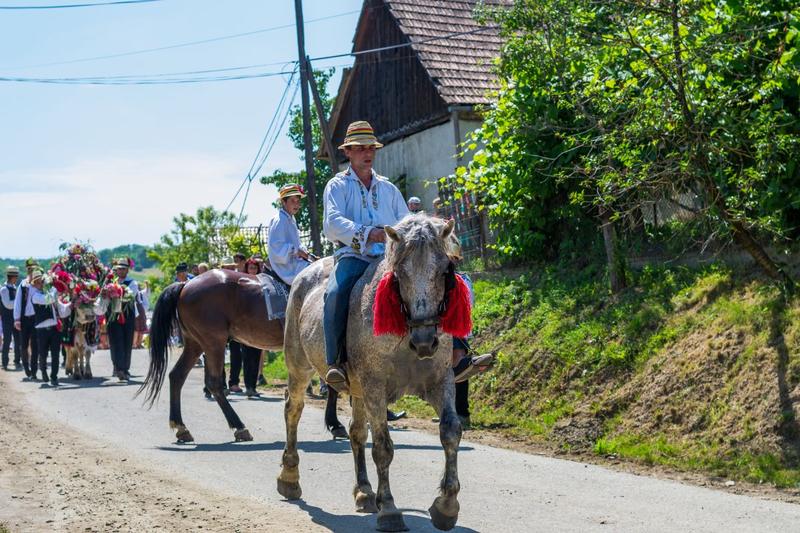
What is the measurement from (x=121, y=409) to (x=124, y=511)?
8.05m

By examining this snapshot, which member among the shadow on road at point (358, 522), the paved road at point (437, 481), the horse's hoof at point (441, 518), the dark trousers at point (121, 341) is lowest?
the shadow on road at point (358, 522)

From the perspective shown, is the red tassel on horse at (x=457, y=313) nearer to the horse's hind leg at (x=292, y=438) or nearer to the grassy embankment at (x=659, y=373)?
the horse's hind leg at (x=292, y=438)

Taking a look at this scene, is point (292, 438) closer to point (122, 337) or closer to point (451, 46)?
point (122, 337)

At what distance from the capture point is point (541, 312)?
1530 centimetres

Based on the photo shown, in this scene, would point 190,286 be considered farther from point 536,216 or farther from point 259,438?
point 536,216

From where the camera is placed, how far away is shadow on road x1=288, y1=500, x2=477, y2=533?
24.0ft

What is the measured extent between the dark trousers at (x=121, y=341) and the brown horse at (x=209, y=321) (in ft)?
26.8

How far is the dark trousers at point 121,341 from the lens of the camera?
21.9 m

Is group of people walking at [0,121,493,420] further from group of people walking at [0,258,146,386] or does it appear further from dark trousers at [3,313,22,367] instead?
dark trousers at [3,313,22,367]

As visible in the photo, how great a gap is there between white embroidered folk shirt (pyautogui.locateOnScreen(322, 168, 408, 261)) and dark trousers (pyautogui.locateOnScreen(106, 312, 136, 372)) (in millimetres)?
14220

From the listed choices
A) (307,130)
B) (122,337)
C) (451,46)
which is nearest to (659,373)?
(122,337)

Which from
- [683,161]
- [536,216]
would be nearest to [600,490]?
[683,161]

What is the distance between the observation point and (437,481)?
9.37 metres

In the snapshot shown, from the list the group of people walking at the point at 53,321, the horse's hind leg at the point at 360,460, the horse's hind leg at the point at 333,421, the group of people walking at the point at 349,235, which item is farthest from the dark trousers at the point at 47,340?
the horse's hind leg at the point at 360,460
